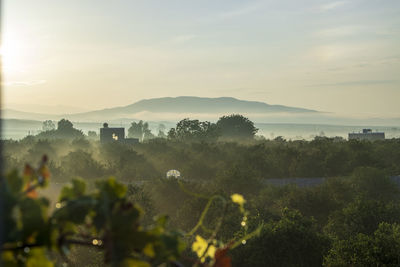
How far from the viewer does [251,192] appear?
26625 millimetres

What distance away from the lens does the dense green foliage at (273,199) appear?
13.2m

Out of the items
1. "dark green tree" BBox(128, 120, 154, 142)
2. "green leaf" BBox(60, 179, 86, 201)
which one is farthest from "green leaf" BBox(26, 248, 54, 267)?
"dark green tree" BBox(128, 120, 154, 142)

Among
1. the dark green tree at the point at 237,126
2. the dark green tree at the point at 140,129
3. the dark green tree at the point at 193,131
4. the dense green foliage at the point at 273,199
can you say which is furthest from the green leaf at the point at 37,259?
the dark green tree at the point at 140,129

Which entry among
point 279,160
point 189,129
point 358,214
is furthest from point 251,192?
point 189,129

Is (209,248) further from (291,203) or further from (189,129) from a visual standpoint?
(189,129)

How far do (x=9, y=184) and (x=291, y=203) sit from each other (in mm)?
22467

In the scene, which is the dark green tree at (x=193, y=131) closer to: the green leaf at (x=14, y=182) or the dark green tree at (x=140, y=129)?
the green leaf at (x=14, y=182)

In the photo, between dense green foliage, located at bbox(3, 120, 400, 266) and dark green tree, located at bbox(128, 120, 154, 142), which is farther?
dark green tree, located at bbox(128, 120, 154, 142)

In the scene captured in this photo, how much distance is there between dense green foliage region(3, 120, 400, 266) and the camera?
13.2 meters

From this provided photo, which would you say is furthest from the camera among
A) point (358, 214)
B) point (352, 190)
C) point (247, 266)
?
point (352, 190)

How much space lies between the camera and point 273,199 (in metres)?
24.7

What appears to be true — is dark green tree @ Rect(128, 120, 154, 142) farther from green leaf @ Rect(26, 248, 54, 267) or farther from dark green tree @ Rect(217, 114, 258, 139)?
green leaf @ Rect(26, 248, 54, 267)

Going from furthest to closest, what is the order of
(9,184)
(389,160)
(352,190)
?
(389,160), (352,190), (9,184)

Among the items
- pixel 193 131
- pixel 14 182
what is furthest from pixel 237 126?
pixel 14 182
